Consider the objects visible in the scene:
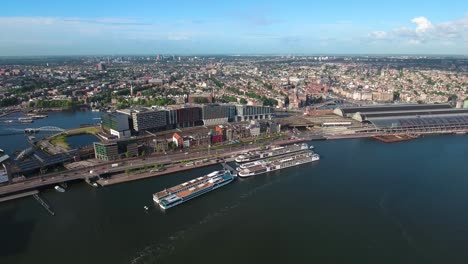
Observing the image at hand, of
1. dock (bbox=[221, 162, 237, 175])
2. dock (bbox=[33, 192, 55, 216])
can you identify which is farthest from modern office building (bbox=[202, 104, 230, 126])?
dock (bbox=[33, 192, 55, 216])

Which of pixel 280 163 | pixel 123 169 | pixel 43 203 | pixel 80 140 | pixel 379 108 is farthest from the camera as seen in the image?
pixel 379 108

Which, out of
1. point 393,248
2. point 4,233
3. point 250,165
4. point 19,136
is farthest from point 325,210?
point 19,136

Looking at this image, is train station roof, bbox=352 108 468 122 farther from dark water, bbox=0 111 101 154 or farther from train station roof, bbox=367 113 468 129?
dark water, bbox=0 111 101 154

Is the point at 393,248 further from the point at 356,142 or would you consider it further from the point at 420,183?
the point at 356,142

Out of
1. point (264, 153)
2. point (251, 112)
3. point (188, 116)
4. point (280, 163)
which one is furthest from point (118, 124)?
point (280, 163)

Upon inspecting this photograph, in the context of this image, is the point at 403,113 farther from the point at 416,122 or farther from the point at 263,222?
the point at 263,222

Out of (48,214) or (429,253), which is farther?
(48,214)

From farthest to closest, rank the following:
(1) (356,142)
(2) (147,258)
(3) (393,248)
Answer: (1) (356,142) < (3) (393,248) < (2) (147,258)

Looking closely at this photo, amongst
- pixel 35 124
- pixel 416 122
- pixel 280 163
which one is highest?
pixel 416 122
